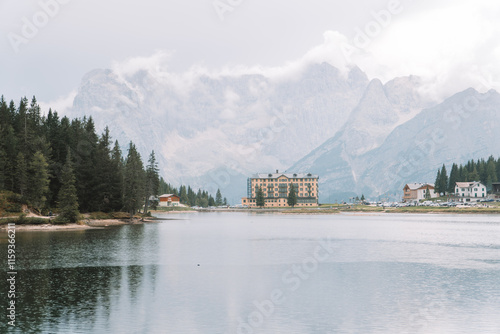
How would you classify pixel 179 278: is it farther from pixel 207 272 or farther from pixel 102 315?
pixel 102 315

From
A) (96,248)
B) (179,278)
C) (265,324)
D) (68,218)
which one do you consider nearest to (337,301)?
(265,324)

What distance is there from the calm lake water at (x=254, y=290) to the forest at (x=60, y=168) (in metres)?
52.2

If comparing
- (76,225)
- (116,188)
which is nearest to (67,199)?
(76,225)

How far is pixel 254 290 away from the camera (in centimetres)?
5016

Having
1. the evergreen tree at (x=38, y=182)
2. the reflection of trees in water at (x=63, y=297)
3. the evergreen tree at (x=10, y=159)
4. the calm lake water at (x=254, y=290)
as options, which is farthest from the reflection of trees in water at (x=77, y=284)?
the evergreen tree at (x=10, y=159)

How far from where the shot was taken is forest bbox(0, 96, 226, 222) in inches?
5271

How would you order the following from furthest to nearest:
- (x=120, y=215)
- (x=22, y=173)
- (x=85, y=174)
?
(x=120, y=215) < (x=85, y=174) < (x=22, y=173)

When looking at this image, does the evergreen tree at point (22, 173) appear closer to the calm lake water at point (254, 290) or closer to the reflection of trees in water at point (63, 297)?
the calm lake water at point (254, 290)

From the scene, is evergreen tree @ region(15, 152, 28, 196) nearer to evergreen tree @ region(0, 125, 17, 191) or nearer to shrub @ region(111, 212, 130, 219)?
evergreen tree @ region(0, 125, 17, 191)

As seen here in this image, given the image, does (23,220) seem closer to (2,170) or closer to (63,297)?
(2,170)

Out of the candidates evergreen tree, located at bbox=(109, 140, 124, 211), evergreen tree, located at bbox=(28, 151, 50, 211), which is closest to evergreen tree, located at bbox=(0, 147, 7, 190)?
evergreen tree, located at bbox=(28, 151, 50, 211)

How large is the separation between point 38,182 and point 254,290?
102 m

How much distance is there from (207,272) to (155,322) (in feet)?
81.3

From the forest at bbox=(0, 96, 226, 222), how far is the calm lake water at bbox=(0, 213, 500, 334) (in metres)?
52.2
